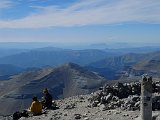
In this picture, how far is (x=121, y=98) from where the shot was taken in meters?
34.1

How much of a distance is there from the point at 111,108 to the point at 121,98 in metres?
3.81

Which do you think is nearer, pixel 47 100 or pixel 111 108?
pixel 111 108

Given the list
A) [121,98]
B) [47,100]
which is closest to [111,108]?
[121,98]

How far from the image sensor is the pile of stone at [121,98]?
29.0m

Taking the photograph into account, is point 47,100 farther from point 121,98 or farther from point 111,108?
point 111,108

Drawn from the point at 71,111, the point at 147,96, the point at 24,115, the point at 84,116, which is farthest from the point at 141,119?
the point at 24,115

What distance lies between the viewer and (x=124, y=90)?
34.7m

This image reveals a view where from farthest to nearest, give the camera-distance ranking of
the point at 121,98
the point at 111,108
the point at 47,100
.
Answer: the point at 47,100
the point at 121,98
the point at 111,108

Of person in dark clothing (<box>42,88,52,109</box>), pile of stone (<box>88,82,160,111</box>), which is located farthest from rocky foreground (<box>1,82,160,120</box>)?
person in dark clothing (<box>42,88,52,109</box>)

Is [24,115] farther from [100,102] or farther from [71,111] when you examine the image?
[100,102]

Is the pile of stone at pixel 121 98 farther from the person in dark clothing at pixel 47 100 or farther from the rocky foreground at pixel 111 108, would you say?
the person in dark clothing at pixel 47 100

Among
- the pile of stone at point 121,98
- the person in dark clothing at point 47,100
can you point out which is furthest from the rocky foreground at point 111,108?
the person in dark clothing at point 47,100

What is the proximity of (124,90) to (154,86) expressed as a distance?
2.93 meters

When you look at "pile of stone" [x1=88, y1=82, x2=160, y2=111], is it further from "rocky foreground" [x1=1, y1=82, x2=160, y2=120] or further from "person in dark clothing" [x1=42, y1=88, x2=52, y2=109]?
"person in dark clothing" [x1=42, y1=88, x2=52, y2=109]
